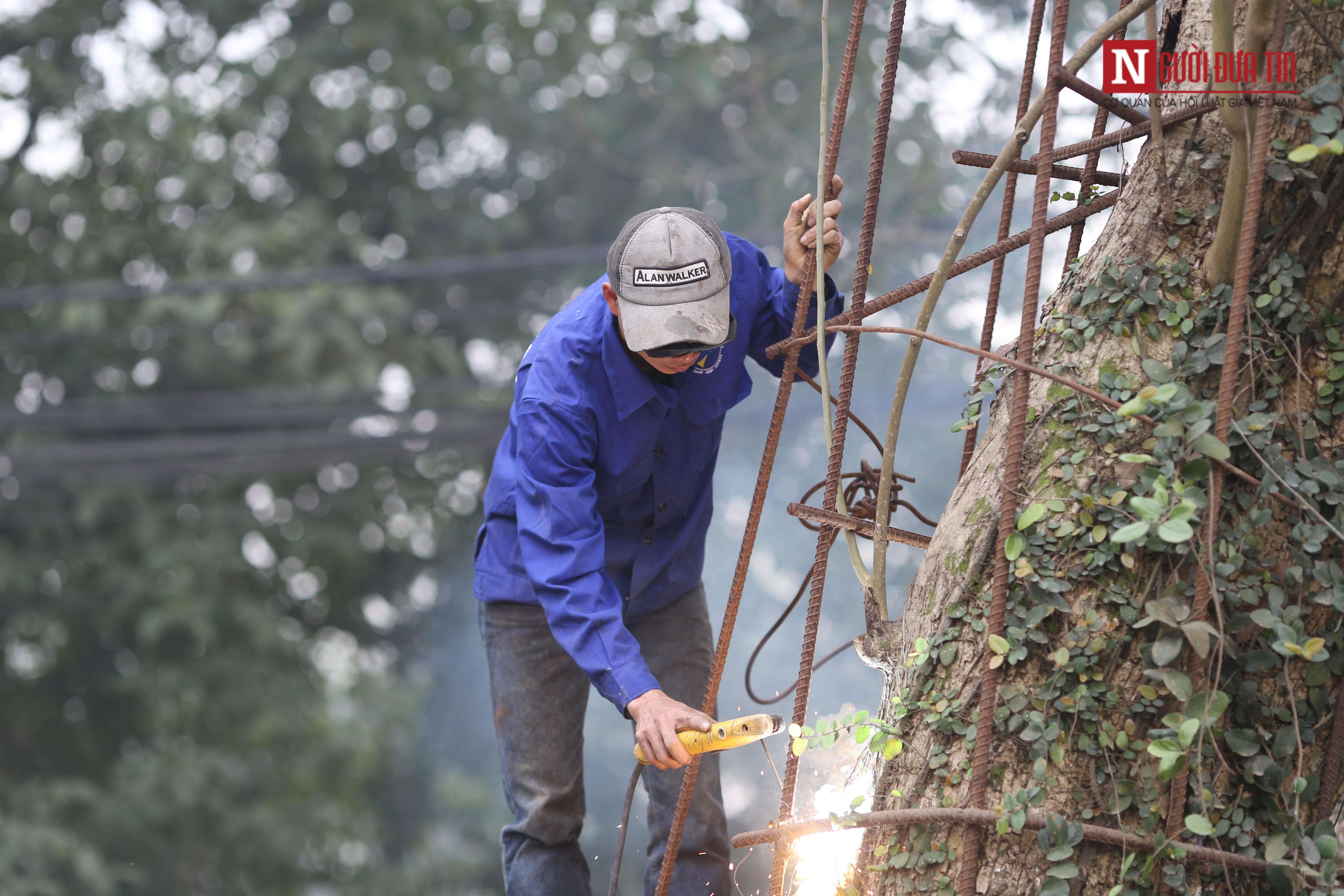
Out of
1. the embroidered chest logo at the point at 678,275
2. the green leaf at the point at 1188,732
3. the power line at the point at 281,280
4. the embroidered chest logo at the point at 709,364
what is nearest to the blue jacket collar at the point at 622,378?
the embroidered chest logo at the point at 709,364

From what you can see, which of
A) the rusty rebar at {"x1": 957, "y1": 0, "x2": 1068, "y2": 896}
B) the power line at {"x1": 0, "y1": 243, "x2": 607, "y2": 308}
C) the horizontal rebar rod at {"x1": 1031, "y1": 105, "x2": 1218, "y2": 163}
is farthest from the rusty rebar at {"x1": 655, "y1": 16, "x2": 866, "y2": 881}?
the power line at {"x1": 0, "y1": 243, "x2": 607, "y2": 308}

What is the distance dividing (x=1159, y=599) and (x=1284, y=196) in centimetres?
64

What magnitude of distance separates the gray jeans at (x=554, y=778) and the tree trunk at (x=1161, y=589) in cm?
78

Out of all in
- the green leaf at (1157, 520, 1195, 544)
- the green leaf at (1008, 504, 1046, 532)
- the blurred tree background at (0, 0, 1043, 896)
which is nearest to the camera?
the green leaf at (1157, 520, 1195, 544)

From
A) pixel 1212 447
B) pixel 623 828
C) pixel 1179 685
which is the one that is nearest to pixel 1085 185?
pixel 1212 447

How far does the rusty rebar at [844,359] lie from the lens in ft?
6.62

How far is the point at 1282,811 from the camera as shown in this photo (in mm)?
1623

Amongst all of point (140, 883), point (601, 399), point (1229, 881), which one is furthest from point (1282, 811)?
point (140, 883)

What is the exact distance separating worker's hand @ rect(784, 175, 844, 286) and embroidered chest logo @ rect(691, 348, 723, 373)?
0.23 m

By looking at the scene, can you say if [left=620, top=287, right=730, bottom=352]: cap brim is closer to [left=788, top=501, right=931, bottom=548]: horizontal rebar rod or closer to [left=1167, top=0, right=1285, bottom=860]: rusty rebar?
[left=788, top=501, right=931, bottom=548]: horizontal rebar rod

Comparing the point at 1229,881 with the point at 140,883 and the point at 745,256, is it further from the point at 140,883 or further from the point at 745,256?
the point at 140,883

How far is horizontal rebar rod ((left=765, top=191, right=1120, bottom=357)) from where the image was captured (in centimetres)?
206

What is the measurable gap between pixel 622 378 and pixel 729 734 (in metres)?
0.78

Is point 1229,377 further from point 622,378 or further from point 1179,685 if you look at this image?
point 622,378
